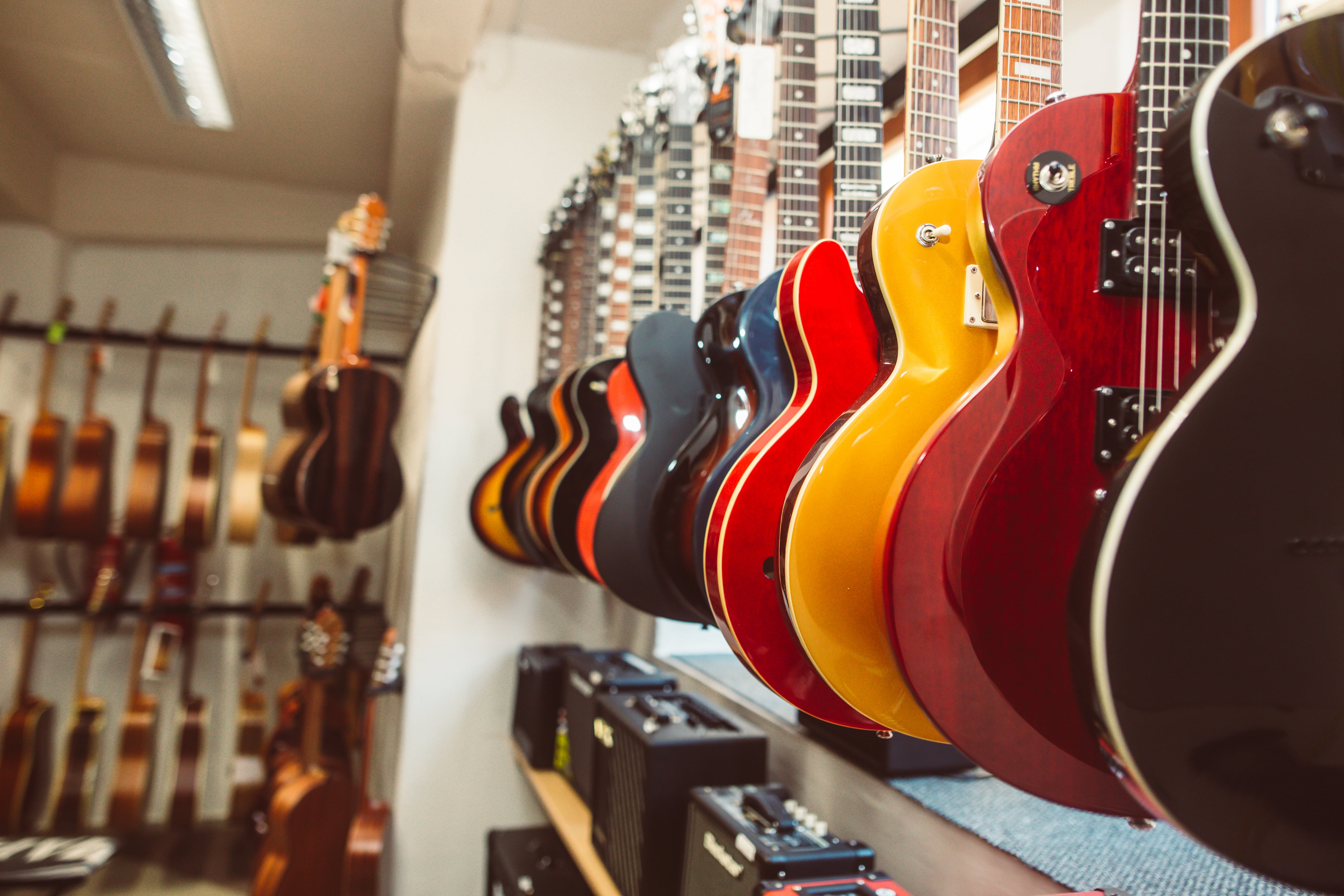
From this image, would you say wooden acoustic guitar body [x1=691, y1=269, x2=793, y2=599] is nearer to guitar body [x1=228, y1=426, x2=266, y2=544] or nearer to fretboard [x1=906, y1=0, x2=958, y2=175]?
fretboard [x1=906, y1=0, x2=958, y2=175]

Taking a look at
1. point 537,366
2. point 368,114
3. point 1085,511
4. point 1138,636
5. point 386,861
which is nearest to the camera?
point 1138,636

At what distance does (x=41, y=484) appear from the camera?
3.02m

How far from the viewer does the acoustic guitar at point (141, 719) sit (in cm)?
308

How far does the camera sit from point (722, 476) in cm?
76

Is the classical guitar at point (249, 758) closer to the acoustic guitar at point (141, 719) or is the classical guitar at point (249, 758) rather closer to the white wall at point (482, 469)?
the acoustic guitar at point (141, 719)

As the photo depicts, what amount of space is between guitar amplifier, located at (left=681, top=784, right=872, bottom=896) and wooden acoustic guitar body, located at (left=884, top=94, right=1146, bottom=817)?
1.33 ft

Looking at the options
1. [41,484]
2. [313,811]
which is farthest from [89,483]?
[313,811]

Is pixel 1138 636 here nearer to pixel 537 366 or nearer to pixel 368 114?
pixel 537 366

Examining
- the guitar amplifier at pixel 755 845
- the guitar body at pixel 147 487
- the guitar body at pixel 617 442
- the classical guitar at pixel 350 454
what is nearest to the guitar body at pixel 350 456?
the classical guitar at pixel 350 454

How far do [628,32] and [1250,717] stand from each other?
2.28 m

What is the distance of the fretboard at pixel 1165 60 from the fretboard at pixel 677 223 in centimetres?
83

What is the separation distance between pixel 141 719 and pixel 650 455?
3.14 metres

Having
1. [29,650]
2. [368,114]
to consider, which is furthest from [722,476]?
[29,650]

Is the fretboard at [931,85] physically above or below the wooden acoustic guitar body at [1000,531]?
above
